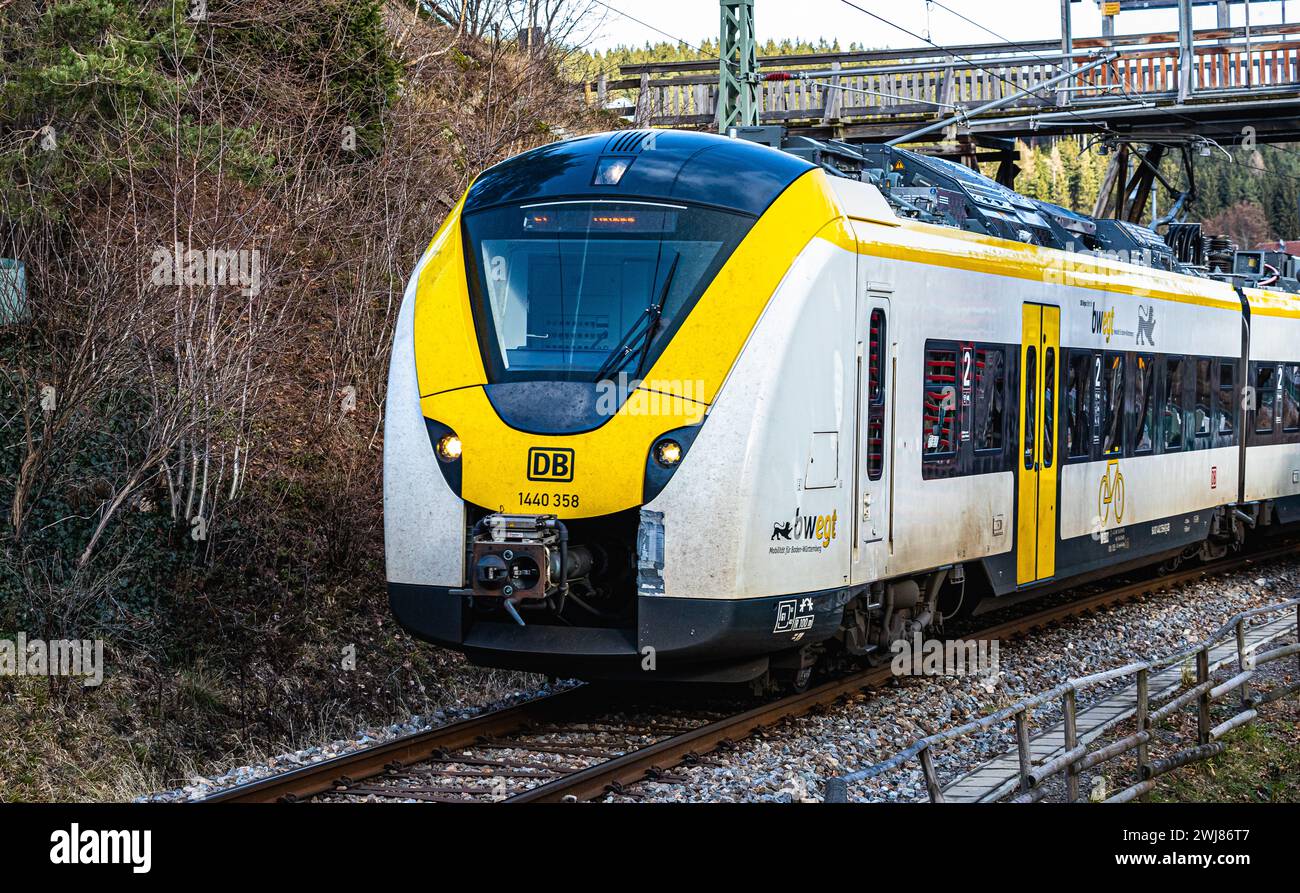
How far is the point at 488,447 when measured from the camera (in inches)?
369

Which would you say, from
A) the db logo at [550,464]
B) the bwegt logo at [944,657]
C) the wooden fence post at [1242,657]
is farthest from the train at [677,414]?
the wooden fence post at [1242,657]

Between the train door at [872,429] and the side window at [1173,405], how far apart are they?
7.23 meters

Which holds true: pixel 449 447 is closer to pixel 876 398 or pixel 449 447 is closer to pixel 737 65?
pixel 876 398

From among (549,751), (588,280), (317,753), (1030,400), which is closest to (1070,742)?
(549,751)

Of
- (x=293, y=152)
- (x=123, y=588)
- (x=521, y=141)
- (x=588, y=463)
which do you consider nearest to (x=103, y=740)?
(x=123, y=588)

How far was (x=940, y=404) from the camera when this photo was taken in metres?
11.4

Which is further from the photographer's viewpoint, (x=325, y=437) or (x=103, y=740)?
(x=325, y=437)

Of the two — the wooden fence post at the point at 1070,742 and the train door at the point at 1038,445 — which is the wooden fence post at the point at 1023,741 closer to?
the wooden fence post at the point at 1070,742

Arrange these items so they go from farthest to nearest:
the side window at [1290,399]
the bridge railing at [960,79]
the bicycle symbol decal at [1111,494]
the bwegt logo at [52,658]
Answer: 1. the bridge railing at [960,79]
2. the side window at [1290,399]
3. the bicycle symbol decal at [1111,494]
4. the bwegt logo at [52,658]

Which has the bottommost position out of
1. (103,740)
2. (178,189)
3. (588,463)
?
(103,740)

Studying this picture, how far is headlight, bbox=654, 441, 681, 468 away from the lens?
29.7 ft

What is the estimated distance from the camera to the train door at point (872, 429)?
33.1ft

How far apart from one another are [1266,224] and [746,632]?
4350 inches
